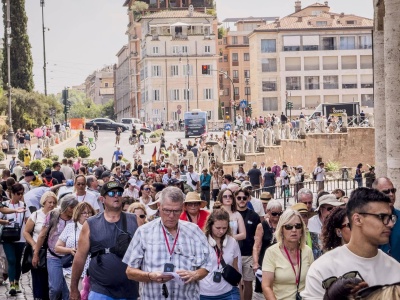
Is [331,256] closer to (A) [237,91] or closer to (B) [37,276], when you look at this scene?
(B) [37,276]

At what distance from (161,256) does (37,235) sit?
5721mm

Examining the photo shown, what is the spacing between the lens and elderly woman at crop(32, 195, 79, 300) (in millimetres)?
12600

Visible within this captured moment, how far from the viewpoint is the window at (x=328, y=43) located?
382 feet

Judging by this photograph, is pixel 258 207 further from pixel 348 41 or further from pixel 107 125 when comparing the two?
pixel 348 41

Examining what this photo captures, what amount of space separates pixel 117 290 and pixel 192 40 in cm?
11956

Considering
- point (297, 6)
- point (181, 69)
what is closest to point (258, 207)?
point (297, 6)

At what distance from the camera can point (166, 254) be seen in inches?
325

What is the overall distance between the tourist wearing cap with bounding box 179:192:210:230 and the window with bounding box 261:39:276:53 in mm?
105090

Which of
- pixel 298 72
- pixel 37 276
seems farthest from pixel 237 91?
pixel 37 276

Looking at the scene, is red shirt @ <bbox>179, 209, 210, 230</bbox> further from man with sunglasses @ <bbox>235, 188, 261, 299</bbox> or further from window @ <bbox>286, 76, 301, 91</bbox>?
window @ <bbox>286, 76, 301, 91</bbox>

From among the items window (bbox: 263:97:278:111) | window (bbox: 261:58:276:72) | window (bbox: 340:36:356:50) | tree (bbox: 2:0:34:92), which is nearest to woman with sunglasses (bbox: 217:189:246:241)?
tree (bbox: 2:0:34:92)

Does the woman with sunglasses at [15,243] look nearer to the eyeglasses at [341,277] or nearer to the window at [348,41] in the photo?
the eyeglasses at [341,277]

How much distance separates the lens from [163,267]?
8.17 meters

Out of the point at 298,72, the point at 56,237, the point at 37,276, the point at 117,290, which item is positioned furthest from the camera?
the point at 298,72
